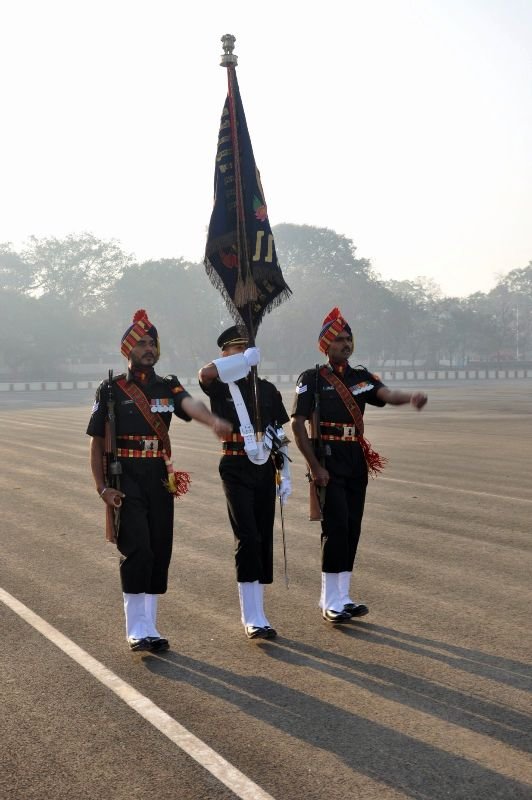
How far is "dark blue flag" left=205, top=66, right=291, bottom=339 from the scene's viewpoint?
6887 mm

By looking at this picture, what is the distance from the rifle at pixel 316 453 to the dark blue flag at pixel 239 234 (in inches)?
28.7

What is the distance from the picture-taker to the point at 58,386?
8644cm

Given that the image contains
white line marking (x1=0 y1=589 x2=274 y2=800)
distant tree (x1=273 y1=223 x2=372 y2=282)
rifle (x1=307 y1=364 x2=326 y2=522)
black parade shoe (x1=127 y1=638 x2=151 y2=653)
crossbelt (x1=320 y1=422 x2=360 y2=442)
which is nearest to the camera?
white line marking (x1=0 y1=589 x2=274 y2=800)

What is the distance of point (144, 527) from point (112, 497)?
11.7 inches

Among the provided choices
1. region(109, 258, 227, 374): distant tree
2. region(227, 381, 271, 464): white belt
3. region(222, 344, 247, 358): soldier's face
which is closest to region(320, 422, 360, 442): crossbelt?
region(227, 381, 271, 464): white belt

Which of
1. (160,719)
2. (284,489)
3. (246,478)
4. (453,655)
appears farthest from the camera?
(284,489)

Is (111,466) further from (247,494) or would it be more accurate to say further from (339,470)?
(339,470)

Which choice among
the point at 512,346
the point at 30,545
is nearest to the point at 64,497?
the point at 30,545

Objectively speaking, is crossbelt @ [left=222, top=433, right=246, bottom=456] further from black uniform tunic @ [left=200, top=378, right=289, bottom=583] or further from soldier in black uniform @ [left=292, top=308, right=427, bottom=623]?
soldier in black uniform @ [left=292, top=308, right=427, bottom=623]

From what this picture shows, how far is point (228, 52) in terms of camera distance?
7031mm

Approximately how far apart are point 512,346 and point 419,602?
138299 millimetres

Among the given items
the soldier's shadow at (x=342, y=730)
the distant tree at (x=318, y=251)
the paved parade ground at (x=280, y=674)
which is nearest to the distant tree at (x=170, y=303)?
the distant tree at (x=318, y=251)

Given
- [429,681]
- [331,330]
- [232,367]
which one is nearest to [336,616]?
[429,681]

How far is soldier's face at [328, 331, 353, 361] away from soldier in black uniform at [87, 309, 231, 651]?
119 cm
